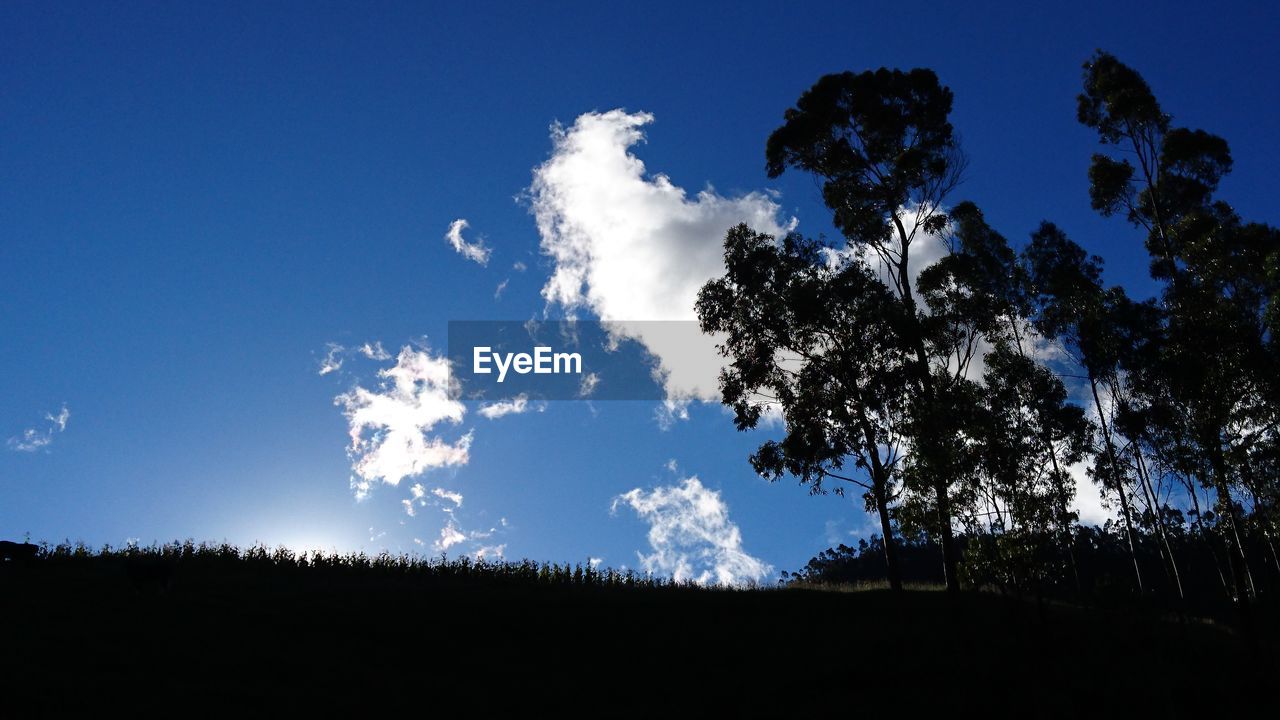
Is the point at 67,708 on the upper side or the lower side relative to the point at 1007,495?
lower

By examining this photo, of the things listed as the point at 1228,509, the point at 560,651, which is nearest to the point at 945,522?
the point at 1228,509

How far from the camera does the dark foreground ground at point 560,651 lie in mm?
17297

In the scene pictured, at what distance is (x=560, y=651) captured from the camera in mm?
22500

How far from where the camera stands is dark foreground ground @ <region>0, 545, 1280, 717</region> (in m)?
17.3

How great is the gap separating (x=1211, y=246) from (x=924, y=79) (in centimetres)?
1406

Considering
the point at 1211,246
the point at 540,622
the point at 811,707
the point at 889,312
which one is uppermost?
the point at 1211,246

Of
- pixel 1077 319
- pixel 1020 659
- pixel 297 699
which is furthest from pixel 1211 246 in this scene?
pixel 297 699

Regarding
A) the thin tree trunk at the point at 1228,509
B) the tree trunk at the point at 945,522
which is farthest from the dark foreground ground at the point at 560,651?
the thin tree trunk at the point at 1228,509

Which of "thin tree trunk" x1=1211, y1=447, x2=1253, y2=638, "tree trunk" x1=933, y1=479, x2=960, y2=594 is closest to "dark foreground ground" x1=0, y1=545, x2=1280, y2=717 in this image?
"tree trunk" x1=933, y1=479, x2=960, y2=594

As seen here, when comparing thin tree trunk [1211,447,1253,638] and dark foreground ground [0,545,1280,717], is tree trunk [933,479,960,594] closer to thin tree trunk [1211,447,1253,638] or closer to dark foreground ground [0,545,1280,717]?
dark foreground ground [0,545,1280,717]

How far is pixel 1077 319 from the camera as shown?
41.9 meters

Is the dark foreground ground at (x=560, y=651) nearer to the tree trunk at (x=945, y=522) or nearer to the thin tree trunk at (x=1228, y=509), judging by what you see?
the tree trunk at (x=945, y=522)

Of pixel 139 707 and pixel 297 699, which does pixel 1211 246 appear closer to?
pixel 297 699

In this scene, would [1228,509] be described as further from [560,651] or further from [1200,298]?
[560,651]
